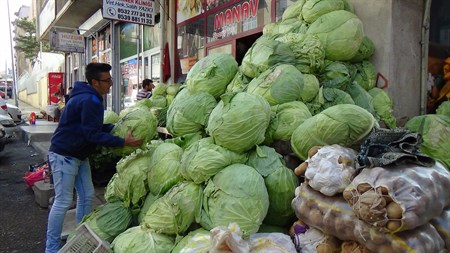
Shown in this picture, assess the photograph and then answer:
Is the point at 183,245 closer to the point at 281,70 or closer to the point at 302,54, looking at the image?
the point at 281,70

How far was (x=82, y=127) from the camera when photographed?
11.2 ft

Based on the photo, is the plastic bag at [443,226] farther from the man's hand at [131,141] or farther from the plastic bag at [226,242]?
the man's hand at [131,141]

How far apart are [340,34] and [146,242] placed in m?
2.82

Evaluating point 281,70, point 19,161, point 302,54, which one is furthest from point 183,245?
point 19,161

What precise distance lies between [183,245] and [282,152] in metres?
1.09

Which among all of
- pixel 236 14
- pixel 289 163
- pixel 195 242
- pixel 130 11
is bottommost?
pixel 195 242

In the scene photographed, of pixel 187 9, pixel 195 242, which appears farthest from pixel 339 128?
pixel 187 9

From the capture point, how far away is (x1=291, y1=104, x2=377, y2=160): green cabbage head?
2.55m

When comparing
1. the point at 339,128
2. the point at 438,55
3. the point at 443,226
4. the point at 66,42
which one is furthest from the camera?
the point at 66,42

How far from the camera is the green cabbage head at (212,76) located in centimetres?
372

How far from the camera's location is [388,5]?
391 cm

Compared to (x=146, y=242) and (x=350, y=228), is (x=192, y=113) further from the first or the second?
(x=350, y=228)

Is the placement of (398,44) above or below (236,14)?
below

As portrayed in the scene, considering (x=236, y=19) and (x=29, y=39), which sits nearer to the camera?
(x=236, y=19)
